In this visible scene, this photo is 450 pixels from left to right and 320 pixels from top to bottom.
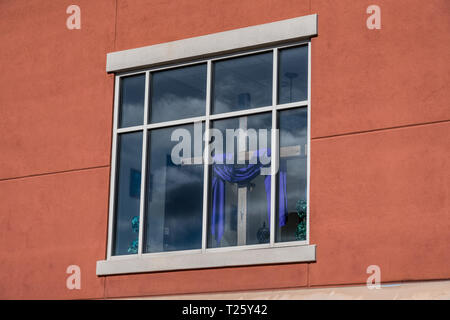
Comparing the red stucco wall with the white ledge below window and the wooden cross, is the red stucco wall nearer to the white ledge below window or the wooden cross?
the white ledge below window

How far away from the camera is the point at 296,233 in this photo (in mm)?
11789

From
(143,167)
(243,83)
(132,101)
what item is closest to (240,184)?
(243,83)

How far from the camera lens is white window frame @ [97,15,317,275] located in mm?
11750

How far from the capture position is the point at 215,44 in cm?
1280

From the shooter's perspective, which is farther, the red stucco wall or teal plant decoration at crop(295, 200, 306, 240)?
teal plant decoration at crop(295, 200, 306, 240)

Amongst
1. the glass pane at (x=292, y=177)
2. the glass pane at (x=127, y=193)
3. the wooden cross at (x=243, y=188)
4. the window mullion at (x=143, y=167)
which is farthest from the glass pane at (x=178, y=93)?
the glass pane at (x=292, y=177)

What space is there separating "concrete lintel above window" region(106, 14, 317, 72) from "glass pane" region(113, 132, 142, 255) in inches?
45.0

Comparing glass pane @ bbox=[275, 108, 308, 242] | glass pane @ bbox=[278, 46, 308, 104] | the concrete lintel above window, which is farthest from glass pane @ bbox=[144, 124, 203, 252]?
glass pane @ bbox=[278, 46, 308, 104]

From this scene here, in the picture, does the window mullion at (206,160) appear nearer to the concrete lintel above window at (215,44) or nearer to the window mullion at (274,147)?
the concrete lintel above window at (215,44)

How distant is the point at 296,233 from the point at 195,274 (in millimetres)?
1542

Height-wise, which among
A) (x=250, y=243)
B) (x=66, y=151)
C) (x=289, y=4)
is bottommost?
(x=250, y=243)

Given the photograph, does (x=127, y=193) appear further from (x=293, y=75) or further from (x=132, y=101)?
(x=293, y=75)
